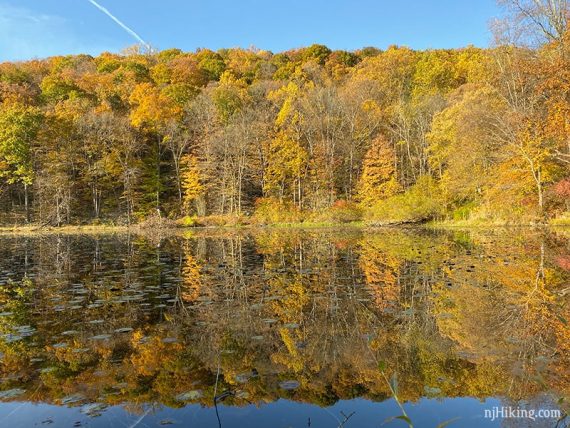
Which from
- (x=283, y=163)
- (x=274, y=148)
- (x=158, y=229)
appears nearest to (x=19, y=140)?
(x=158, y=229)

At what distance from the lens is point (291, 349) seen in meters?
5.21

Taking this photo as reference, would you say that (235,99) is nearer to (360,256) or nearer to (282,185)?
(282,185)

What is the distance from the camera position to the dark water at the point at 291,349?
382 centimetres

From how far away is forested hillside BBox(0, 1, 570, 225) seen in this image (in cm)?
3272

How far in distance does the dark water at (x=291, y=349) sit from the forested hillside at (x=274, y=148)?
23.7 m

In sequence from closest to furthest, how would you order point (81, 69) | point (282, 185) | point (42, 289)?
point (42, 289) → point (282, 185) → point (81, 69)

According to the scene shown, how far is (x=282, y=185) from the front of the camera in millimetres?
43812

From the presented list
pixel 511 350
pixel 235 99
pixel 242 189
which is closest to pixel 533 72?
pixel 511 350

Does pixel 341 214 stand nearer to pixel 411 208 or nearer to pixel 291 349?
pixel 411 208

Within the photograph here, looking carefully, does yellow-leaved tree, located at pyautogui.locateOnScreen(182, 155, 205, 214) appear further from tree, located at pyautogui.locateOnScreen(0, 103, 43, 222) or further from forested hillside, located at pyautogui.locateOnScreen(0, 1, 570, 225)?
tree, located at pyautogui.locateOnScreen(0, 103, 43, 222)

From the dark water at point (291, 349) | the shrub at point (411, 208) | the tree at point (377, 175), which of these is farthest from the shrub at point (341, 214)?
the dark water at point (291, 349)

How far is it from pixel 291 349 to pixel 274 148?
1548 inches

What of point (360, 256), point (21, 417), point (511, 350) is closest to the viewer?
point (21, 417)

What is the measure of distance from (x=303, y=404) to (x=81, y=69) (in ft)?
239
